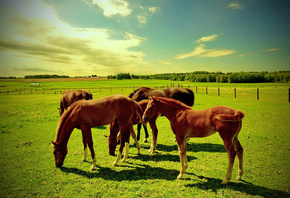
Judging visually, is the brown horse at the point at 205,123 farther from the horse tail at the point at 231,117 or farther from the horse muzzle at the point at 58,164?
the horse muzzle at the point at 58,164

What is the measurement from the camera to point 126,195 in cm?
355

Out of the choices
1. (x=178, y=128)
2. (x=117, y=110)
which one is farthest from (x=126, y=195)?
(x=117, y=110)

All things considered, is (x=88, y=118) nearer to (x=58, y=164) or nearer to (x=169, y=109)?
(x=58, y=164)

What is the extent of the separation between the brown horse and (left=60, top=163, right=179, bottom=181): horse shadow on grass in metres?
0.48

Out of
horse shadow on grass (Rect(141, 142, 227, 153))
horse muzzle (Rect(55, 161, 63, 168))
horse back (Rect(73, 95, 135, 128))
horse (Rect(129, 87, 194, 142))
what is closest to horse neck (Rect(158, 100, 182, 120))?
horse back (Rect(73, 95, 135, 128))

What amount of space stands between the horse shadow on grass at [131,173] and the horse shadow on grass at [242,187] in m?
0.82

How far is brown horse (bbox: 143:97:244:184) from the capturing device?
3.57 metres

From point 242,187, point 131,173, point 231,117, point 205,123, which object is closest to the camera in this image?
point 231,117

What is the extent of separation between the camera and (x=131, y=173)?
459 cm

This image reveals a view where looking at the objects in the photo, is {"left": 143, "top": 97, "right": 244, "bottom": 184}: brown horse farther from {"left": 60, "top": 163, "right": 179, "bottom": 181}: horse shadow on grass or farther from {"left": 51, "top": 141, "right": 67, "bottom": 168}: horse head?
{"left": 51, "top": 141, "right": 67, "bottom": 168}: horse head

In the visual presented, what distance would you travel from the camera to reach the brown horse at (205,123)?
3574 mm

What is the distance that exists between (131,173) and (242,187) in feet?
10.7

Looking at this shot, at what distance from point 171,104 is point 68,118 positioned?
3691 millimetres

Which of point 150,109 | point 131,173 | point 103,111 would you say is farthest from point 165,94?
point 131,173
